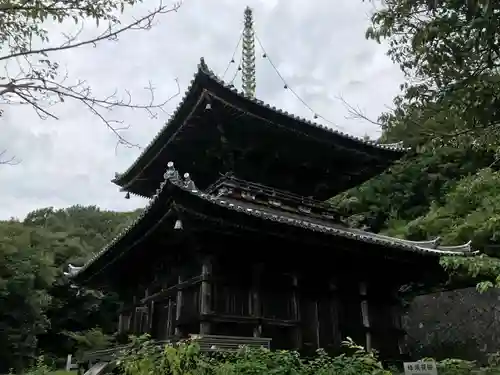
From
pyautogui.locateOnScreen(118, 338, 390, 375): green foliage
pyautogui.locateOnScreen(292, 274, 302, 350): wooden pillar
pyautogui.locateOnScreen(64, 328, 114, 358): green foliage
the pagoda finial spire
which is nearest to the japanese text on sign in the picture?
pyautogui.locateOnScreen(118, 338, 390, 375): green foliage

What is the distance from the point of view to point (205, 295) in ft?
32.5

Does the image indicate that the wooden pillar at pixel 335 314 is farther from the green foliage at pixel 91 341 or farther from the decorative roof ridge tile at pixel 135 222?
the green foliage at pixel 91 341

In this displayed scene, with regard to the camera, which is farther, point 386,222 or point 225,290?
point 386,222

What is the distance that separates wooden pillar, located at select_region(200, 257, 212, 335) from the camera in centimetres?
968

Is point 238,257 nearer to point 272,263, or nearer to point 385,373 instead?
point 272,263

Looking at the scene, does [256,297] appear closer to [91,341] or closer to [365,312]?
[365,312]

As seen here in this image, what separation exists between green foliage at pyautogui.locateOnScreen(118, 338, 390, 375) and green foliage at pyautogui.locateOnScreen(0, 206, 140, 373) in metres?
21.7

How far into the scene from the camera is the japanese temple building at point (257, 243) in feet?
33.1

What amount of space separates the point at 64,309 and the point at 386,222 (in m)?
21.4

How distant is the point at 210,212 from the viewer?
30.9 ft

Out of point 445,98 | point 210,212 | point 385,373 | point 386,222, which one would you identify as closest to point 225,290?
point 210,212

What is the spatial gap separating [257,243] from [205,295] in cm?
158

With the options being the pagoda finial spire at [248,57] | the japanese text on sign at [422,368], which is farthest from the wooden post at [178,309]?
the pagoda finial spire at [248,57]

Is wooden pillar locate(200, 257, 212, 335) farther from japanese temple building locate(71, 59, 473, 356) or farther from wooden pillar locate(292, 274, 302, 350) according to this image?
wooden pillar locate(292, 274, 302, 350)
